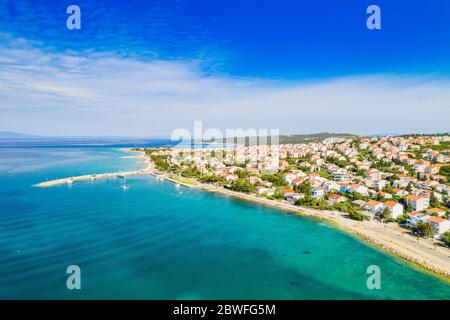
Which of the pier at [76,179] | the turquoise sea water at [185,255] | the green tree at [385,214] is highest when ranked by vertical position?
the pier at [76,179]

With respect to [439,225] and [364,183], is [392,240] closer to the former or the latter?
[439,225]

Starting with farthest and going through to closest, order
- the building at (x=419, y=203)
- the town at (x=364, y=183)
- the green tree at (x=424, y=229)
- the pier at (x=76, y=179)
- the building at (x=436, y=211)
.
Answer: the pier at (x=76, y=179)
the building at (x=419, y=203)
the town at (x=364, y=183)
the building at (x=436, y=211)
the green tree at (x=424, y=229)

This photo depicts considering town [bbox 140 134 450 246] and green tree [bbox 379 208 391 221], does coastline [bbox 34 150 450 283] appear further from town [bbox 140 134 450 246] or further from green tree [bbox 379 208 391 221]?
town [bbox 140 134 450 246]

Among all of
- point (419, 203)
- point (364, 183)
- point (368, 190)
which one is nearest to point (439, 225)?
point (419, 203)

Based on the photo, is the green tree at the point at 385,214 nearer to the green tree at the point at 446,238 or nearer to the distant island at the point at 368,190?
the distant island at the point at 368,190

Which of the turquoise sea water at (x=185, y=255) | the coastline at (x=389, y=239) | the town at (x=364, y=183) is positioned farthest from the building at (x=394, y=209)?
the turquoise sea water at (x=185, y=255)
